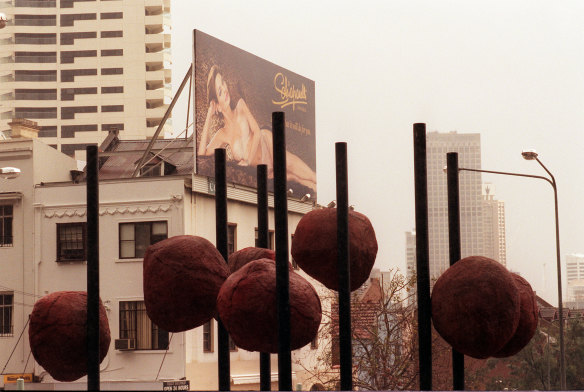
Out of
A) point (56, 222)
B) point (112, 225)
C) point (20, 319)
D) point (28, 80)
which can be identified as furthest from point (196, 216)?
point (28, 80)

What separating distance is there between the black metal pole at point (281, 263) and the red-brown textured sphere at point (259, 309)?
15 centimetres

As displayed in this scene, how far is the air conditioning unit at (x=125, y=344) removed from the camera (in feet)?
113

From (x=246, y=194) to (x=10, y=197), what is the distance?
8.78m

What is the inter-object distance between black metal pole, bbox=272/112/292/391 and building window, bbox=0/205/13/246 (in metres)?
27.9

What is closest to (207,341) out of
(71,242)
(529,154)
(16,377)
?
(71,242)

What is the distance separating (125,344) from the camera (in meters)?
34.4

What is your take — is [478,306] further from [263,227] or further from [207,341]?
[207,341]

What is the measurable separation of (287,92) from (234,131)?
5.84 m

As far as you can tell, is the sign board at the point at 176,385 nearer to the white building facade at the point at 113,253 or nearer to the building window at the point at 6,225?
the white building facade at the point at 113,253

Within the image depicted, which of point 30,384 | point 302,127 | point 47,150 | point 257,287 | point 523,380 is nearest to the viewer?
point 257,287

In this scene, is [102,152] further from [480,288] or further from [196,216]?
[480,288]

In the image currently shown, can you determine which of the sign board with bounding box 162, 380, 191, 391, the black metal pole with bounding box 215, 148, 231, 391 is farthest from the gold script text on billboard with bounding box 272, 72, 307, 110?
the black metal pole with bounding box 215, 148, 231, 391

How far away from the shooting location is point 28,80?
10106 centimetres

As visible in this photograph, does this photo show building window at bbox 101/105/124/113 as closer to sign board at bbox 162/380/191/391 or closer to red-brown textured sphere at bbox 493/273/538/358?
sign board at bbox 162/380/191/391
